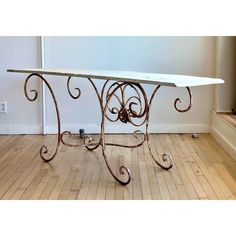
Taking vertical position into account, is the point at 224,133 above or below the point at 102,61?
below

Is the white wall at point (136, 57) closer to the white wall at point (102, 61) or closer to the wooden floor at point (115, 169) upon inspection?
the white wall at point (102, 61)

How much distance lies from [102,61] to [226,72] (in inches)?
49.6

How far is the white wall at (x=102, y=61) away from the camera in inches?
165

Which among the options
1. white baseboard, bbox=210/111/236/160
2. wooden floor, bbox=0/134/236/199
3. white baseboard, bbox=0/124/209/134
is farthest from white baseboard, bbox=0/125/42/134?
white baseboard, bbox=210/111/236/160

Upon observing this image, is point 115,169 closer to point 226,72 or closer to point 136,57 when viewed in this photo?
point 136,57

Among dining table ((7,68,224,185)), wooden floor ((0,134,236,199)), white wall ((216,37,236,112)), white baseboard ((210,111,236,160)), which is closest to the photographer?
dining table ((7,68,224,185))

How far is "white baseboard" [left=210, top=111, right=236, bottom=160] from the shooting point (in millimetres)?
3475

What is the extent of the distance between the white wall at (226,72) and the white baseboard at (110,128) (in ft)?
1.06

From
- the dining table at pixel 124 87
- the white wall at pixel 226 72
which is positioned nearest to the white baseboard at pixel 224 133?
the white wall at pixel 226 72

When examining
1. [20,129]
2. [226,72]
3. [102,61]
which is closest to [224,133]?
[226,72]

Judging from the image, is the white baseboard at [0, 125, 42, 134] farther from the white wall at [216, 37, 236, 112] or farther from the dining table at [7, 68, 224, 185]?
the white wall at [216, 37, 236, 112]

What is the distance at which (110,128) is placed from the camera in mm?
4340
